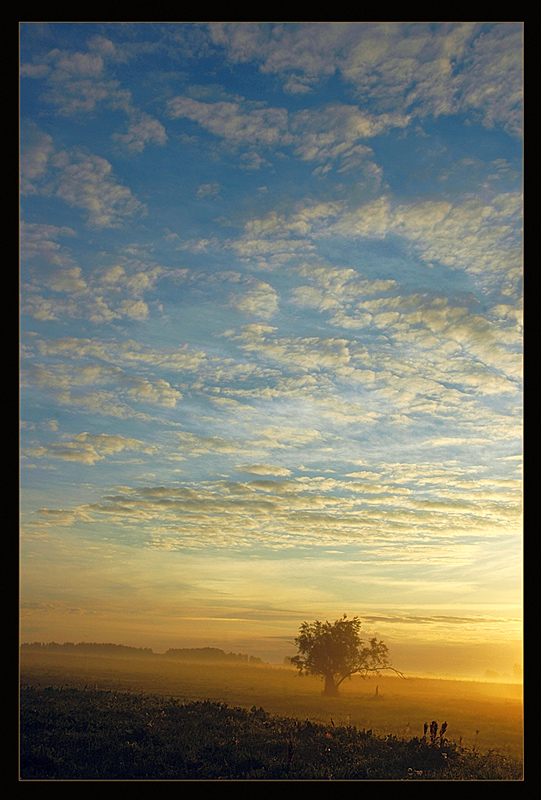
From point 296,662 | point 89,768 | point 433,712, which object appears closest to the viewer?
point 89,768

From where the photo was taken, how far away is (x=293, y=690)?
17719mm

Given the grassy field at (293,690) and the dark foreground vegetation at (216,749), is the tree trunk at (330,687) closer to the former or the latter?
the grassy field at (293,690)

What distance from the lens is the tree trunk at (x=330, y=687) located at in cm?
1812

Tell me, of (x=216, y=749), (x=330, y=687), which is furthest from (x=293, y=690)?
(x=216, y=749)

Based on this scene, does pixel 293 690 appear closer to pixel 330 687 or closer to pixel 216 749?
pixel 330 687

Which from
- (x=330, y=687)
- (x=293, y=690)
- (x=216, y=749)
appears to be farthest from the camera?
(x=330, y=687)

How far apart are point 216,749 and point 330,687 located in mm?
4702

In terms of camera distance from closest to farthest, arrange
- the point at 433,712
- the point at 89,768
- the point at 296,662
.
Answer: the point at 89,768 → the point at 433,712 → the point at 296,662

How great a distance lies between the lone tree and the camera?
17641 millimetres
